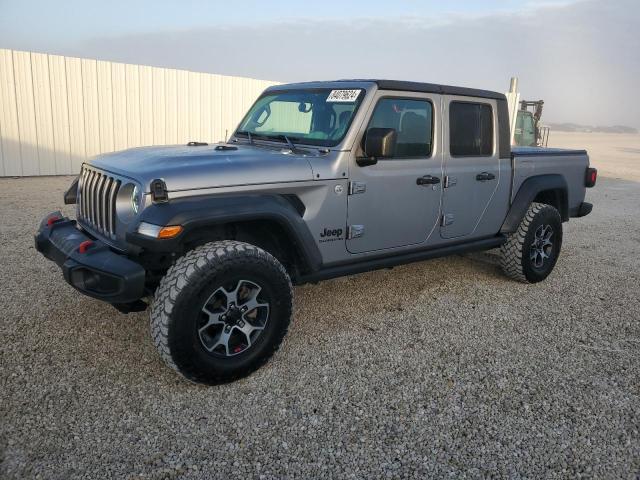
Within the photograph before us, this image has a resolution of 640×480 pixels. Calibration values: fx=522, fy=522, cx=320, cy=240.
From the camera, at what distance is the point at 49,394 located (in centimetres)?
301

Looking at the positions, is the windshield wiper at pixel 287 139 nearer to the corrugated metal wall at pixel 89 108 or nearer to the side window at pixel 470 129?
the side window at pixel 470 129

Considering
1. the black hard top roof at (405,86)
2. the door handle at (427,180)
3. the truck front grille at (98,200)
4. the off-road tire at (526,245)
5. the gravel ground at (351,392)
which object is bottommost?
the gravel ground at (351,392)

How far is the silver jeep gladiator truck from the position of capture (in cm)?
298

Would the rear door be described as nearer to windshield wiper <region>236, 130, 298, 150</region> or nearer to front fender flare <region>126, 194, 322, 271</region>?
windshield wiper <region>236, 130, 298, 150</region>

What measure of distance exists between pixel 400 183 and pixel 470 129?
42.6 inches

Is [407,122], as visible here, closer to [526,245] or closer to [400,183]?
[400,183]

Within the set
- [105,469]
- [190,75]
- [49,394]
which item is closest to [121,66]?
[190,75]

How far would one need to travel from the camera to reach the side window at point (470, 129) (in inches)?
174

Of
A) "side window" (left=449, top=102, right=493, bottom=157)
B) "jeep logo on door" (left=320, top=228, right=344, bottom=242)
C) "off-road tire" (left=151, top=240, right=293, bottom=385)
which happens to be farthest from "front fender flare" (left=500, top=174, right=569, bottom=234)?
"off-road tire" (left=151, top=240, right=293, bottom=385)

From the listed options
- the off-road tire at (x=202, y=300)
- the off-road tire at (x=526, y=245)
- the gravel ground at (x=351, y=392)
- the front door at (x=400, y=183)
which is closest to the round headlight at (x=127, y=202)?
the off-road tire at (x=202, y=300)

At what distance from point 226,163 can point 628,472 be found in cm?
271

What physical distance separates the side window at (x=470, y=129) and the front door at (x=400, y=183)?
220mm

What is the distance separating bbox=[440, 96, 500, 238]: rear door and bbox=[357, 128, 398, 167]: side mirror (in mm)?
909

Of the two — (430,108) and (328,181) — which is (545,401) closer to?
(328,181)
